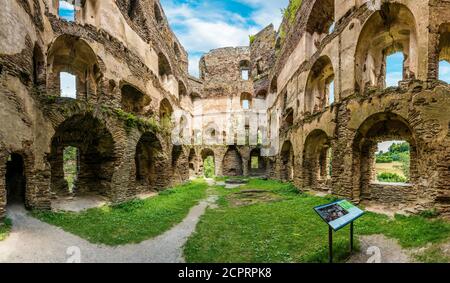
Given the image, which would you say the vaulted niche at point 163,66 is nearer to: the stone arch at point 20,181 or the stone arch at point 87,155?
the stone arch at point 87,155

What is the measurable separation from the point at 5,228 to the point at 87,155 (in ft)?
20.0

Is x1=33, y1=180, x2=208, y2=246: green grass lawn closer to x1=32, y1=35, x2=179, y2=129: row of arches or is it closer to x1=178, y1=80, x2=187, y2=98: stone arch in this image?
x1=32, y1=35, x2=179, y2=129: row of arches

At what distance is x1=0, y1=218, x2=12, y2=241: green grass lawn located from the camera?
17.8ft

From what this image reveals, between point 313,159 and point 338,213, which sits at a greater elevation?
point 313,159

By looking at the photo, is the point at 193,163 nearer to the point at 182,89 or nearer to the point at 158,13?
the point at 182,89

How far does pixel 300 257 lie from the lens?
507cm

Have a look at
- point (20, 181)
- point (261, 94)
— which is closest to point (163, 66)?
point (261, 94)

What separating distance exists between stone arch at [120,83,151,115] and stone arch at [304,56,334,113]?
34.4 feet

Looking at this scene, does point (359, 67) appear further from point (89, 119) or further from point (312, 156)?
point (89, 119)

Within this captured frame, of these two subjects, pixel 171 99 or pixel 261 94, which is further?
pixel 261 94

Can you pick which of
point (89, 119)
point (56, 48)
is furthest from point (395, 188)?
point (56, 48)

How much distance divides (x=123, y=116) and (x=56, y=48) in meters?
4.41

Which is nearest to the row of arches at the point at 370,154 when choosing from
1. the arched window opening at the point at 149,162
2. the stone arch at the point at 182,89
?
the arched window opening at the point at 149,162

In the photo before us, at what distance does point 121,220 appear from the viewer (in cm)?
802
